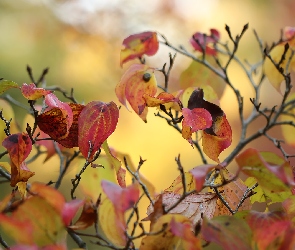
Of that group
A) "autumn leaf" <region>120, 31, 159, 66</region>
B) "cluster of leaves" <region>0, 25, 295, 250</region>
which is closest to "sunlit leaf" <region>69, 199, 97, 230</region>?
"cluster of leaves" <region>0, 25, 295, 250</region>

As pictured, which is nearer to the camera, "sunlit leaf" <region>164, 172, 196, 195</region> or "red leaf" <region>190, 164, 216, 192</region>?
"red leaf" <region>190, 164, 216, 192</region>

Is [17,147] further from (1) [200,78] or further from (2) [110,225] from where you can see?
(1) [200,78]

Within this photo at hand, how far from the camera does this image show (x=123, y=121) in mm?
3557

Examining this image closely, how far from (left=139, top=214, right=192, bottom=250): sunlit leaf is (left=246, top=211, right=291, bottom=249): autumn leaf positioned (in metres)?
0.09

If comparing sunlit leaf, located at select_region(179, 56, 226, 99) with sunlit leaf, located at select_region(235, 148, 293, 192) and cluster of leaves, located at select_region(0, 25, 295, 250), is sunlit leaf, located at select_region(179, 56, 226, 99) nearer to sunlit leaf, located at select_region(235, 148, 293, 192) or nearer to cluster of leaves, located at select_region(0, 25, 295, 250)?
cluster of leaves, located at select_region(0, 25, 295, 250)

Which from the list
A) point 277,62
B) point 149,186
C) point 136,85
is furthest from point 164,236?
point 277,62

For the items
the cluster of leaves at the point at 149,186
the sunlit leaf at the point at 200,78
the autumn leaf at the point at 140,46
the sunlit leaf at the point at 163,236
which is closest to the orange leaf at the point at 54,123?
the cluster of leaves at the point at 149,186

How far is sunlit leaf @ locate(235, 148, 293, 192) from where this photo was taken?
507 mm

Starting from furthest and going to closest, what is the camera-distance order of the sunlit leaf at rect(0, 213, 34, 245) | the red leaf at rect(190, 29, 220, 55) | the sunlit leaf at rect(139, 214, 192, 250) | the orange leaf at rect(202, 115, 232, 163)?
the red leaf at rect(190, 29, 220, 55)
the orange leaf at rect(202, 115, 232, 163)
the sunlit leaf at rect(139, 214, 192, 250)
the sunlit leaf at rect(0, 213, 34, 245)

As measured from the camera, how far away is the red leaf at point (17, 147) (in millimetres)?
652

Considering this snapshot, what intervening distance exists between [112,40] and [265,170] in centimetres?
422

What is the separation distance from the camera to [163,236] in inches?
21.6

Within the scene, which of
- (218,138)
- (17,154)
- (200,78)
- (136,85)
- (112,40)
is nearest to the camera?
(17,154)

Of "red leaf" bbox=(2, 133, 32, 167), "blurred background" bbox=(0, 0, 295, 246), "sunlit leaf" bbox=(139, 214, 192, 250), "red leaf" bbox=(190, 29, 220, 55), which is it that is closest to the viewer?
"sunlit leaf" bbox=(139, 214, 192, 250)
